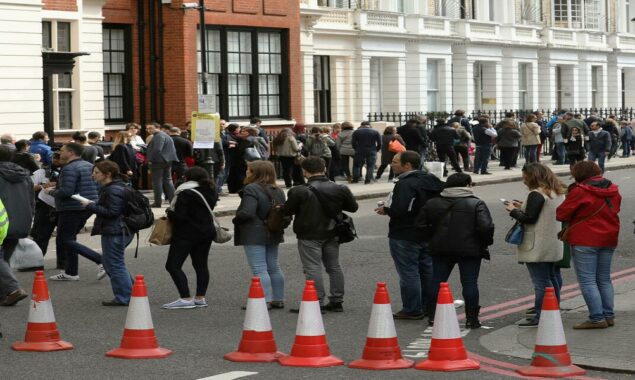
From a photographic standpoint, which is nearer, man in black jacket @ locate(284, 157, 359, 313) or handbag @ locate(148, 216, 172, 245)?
man in black jacket @ locate(284, 157, 359, 313)

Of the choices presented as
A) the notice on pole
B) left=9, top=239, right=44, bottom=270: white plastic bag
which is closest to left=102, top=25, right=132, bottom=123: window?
the notice on pole

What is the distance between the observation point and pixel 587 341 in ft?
39.9

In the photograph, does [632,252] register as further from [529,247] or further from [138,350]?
[138,350]

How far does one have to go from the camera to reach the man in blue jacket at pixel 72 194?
1644cm

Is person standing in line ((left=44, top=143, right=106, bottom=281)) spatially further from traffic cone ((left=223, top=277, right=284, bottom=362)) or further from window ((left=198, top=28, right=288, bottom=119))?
window ((left=198, top=28, right=288, bottom=119))

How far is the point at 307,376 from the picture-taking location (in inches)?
424

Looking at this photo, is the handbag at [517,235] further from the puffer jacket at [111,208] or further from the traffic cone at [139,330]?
the puffer jacket at [111,208]

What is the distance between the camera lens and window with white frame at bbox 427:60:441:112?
5041 centimetres

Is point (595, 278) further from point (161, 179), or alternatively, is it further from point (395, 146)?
point (395, 146)

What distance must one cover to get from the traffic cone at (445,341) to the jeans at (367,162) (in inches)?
951

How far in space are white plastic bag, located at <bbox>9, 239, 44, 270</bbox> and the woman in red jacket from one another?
707 centimetres

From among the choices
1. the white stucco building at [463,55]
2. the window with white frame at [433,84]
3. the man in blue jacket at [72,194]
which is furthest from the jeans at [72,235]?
the window with white frame at [433,84]

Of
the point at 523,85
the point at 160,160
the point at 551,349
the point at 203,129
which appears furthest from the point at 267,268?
the point at 523,85

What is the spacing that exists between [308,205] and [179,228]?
4.50 feet
